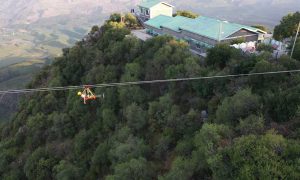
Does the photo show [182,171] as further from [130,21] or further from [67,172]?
[130,21]

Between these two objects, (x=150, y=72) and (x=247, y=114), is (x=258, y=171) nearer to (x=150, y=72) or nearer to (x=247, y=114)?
(x=247, y=114)

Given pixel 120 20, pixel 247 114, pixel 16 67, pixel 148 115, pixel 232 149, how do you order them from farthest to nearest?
1. pixel 16 67
2. pixel 120 20
3. pixel 148 115
4. pixel 247 114
5. pixel 232 149

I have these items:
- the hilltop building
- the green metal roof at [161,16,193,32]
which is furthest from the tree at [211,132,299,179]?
the green metal roof at [161,16,193,32]

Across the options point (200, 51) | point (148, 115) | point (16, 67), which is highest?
point (200, 51)

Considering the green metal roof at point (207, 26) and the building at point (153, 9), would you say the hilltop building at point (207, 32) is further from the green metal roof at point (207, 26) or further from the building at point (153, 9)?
the building at point (153, 9)

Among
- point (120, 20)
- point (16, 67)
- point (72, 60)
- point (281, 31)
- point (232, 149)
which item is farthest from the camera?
point (16, 67)

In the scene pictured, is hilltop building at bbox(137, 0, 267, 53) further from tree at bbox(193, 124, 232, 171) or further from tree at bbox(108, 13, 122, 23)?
tree at bbox(193, 124, 232, 171)

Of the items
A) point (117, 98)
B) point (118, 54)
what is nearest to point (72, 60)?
point (118, 54)
